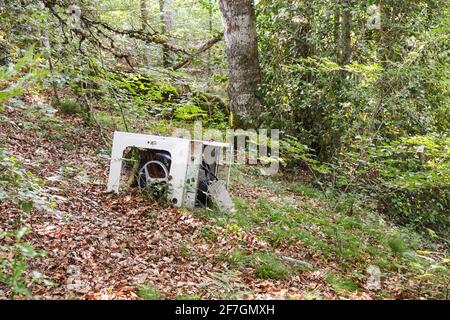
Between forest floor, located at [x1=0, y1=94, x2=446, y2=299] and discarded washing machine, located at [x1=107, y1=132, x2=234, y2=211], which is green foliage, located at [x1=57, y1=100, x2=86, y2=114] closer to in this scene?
forest floor, located at [x1=0, y1=94, x2=446, y2=299]

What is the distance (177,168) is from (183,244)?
1.22 meters

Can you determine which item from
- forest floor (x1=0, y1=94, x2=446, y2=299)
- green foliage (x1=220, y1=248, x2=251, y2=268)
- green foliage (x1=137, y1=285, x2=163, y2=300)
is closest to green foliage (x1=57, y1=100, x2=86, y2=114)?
forest floor (x1=0, y1=94, x2=446, y2=299)

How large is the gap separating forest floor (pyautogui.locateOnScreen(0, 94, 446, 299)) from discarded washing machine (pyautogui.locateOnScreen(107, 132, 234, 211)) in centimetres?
23

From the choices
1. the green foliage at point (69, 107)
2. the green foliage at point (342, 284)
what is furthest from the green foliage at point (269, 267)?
the green foliage at point (69, 107)

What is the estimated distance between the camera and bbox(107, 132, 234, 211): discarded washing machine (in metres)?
5.96

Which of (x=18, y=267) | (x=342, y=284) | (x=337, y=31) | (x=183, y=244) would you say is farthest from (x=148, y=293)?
(x=337, y=31)

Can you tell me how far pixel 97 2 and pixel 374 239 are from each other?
6.26m

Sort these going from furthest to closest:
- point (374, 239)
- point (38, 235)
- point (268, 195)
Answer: point (268, 195)
point (374, 239)
point (38, 235)

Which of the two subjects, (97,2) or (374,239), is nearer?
(374,239)

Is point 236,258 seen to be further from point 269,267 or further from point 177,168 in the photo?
point 177,168

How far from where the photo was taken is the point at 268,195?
25.7 feet

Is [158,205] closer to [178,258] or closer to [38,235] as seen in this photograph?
[178,258]

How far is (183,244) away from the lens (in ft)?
17.0
